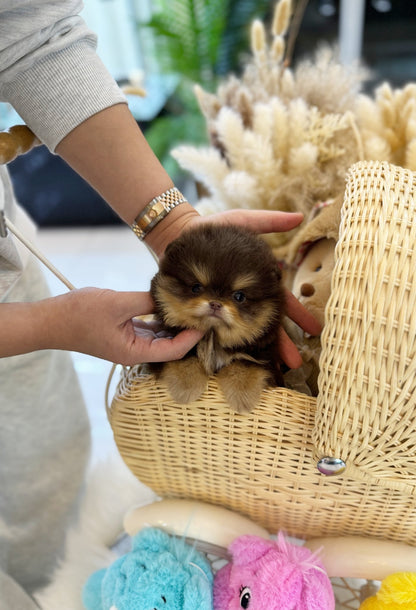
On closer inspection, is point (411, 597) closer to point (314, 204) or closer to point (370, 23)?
point (314, 204)

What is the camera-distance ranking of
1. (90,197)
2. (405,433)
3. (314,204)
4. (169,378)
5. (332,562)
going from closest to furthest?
1. (405,433)
2. (169,378)
3. (332,562)
4. (314,204)
5. (90,197)

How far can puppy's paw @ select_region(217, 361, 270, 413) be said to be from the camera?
0.78 m

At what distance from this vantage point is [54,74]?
880mm

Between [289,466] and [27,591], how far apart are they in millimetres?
732

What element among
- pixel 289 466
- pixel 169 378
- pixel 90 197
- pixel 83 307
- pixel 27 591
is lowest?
pixel 27 591

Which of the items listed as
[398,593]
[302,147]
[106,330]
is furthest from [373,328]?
[302,147]

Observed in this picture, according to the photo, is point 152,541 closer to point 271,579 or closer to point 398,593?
point 271,579

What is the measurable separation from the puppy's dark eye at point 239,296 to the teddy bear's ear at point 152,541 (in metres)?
0.48

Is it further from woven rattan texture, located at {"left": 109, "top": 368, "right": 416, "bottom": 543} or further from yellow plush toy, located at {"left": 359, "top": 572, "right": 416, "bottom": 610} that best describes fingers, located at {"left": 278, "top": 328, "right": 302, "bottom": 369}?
yellow plush toy, located at {"left": 359, "top": 572, "right": 416, "bottom": 610}

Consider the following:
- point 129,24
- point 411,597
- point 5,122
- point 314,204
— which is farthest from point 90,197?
point 411,597

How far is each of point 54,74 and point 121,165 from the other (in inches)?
7.3

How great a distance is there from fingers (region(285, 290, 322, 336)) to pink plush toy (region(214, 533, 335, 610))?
37 centimetres

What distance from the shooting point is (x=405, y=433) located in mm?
691

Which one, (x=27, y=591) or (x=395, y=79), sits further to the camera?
(x=395, y=79)
